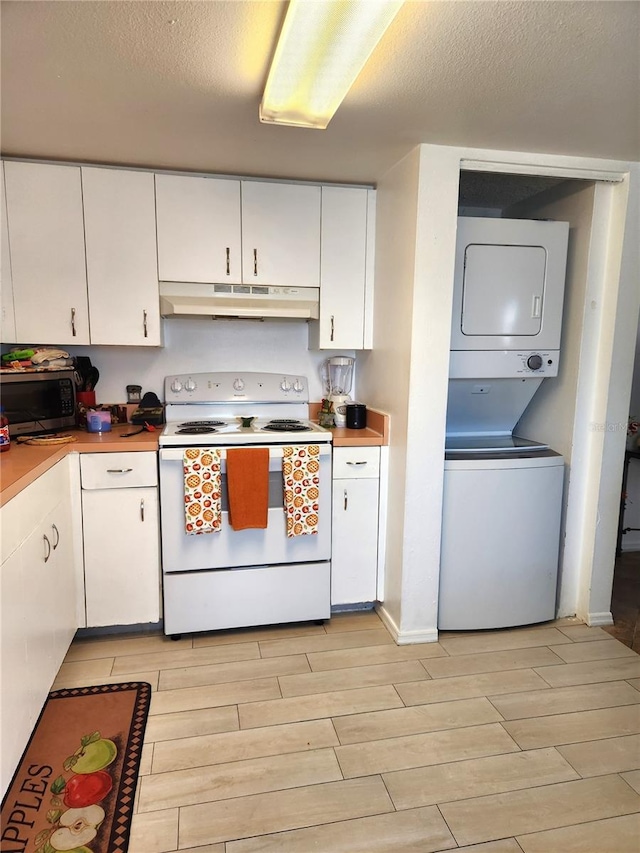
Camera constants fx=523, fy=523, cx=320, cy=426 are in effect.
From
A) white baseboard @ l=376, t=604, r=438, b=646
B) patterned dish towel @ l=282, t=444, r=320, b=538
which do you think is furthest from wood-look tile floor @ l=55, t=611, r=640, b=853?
patterned dish towel @ l=282, t=444, r=320, b=538

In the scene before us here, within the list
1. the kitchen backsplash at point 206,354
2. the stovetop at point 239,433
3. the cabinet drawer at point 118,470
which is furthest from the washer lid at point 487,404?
the cabinet drawer at point 118,470

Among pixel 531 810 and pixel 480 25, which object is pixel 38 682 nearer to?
pixel 531 810

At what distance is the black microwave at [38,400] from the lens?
2268mm

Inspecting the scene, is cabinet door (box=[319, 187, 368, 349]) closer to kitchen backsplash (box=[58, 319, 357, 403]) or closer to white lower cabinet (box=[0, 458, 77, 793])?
kitchen backsplash (box=[58, 319, 357, 403])

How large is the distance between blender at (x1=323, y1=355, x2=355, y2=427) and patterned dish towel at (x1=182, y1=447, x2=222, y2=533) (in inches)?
35.5

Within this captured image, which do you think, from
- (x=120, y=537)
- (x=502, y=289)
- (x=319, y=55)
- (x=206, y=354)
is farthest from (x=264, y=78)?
(x=120, y=537)

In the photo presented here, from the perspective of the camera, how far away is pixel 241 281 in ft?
8.82

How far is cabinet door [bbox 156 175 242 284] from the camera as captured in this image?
101 inches

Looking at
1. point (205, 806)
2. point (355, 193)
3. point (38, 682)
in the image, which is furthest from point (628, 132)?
point (38, 682)

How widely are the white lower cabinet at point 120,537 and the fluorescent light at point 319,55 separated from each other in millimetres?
1517

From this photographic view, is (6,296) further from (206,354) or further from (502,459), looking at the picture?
(502,459)

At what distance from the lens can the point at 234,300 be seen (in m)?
2.68

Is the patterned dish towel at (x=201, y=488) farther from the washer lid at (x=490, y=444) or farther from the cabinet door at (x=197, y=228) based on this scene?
the washer lid at (x=490, y=444)

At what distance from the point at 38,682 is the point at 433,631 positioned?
1.68 m
